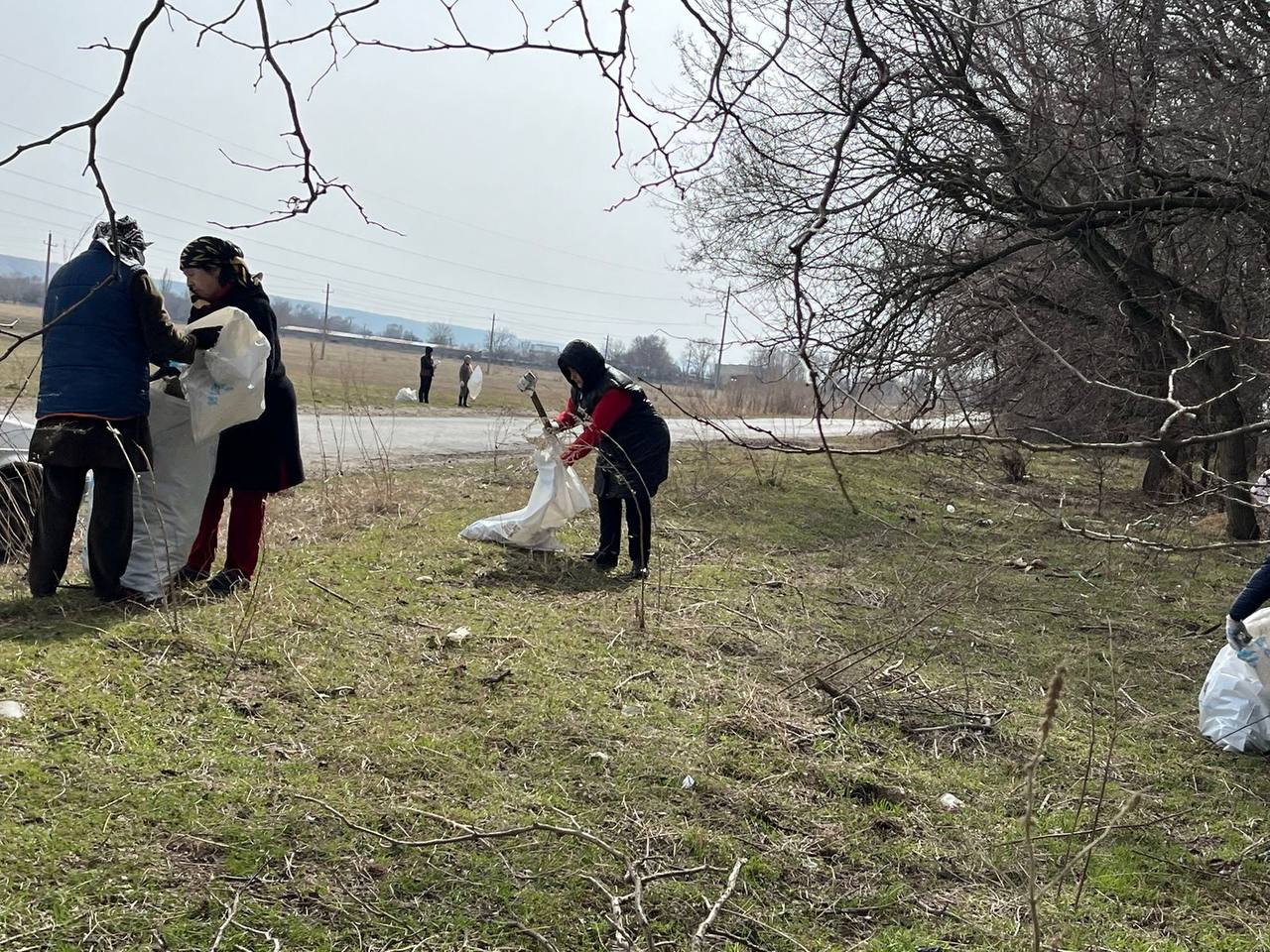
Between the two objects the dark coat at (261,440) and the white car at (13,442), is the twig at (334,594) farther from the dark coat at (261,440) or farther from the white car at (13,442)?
the white car at (13,442)

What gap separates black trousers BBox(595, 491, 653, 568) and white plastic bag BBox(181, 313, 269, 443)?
243 cm

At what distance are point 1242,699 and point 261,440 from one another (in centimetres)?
446

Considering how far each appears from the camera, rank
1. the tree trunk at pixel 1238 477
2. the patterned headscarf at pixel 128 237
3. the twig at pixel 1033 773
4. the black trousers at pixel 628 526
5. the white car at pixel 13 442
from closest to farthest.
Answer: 1. the twig at pixel 1033 773
2. the patterned headscarf at pixel 128 237
3. the white car at pixel 13 442
4. the black trousers at pixel 628 526
5. the tree trunk at pixel 1238 477

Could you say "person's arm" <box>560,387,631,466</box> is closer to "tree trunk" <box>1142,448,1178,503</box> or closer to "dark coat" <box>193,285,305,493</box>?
"dark coat" <box>193,285,305,493</box>

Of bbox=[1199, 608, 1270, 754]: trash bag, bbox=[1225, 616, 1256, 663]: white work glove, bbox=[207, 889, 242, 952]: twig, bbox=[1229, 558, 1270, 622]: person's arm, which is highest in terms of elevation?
bbox=[1229, 558, 1270, 622]: person's arm

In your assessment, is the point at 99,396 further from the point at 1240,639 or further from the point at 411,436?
the point at 411,436

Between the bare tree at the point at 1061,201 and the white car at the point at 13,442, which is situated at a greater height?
the bare tree at the point at 1061,201

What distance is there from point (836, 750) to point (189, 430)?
10.4 feet

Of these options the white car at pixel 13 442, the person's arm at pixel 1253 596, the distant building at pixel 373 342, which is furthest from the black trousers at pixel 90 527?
the distant building at pixel 373 342

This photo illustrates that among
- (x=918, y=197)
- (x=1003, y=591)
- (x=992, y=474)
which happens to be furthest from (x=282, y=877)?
(x=992, y=474)

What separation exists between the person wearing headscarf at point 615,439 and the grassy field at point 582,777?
46cm

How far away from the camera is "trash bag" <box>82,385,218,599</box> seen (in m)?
4.69

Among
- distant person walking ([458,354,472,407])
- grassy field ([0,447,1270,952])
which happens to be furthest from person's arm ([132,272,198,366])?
distant person walking ([458,354,472,407])

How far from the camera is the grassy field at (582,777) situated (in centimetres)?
262
